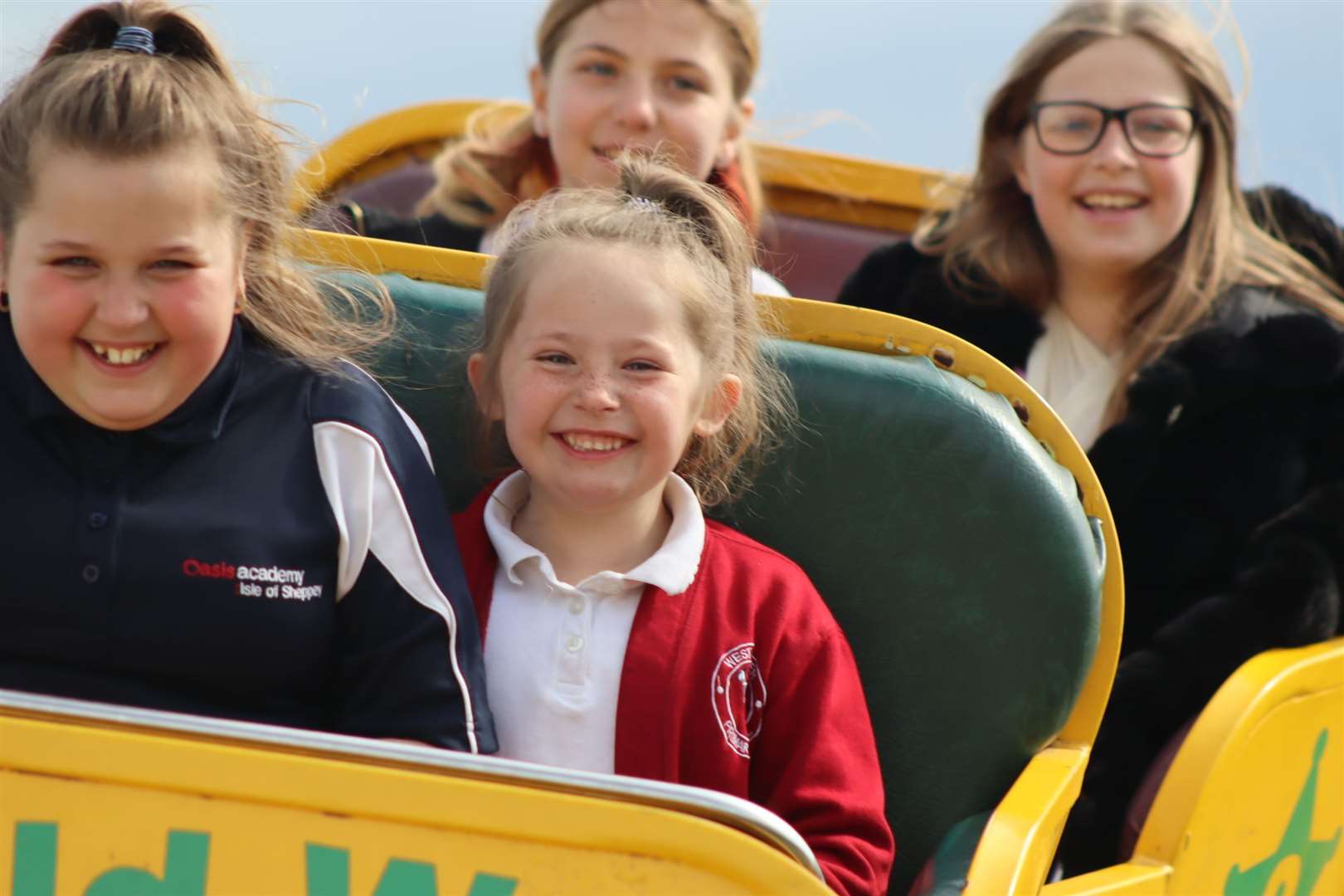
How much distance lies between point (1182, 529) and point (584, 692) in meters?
1.01

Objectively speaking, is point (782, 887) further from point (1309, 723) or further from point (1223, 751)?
point (1309, 723)

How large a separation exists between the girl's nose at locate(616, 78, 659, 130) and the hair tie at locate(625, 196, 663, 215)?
76cm

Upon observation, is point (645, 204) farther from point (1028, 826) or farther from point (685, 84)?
point (685, 84)

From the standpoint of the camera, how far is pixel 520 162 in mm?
2805

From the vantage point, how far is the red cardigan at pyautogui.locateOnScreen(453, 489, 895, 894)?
1.47 metres

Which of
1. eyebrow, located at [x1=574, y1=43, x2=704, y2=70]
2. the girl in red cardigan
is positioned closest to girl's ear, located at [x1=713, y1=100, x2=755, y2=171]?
eyebrow, located at [x1=574, y1=43, x2=704, y2=70]

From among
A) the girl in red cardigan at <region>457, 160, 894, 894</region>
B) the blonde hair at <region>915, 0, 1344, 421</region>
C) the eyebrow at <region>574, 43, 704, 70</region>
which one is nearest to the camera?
the girl in red cardigan at <region>457, 160, 894, 894</region>

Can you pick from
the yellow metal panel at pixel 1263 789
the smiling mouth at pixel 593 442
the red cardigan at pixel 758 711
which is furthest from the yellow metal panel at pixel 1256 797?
the smiling mouth at pixel 593 442

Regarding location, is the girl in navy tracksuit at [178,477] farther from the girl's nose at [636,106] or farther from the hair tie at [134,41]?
the girl's nose at [636,106]

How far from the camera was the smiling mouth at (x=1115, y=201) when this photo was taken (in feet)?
8.05

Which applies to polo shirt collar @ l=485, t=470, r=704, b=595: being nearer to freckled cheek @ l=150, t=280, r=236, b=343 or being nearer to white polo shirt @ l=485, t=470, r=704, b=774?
white polo shirt @ l=485, t=470, r=704, b=774

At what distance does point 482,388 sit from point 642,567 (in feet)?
0.81

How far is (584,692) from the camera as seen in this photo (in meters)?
1.50

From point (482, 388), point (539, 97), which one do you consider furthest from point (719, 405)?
point (539, 97)
